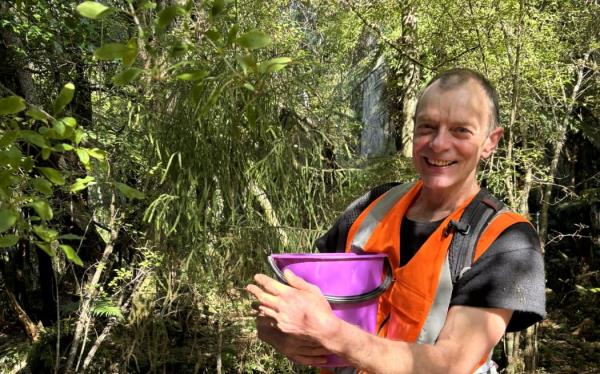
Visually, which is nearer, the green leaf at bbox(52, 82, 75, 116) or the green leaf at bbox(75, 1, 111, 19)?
the green leaf at bbox(75, 1, 111, 19)

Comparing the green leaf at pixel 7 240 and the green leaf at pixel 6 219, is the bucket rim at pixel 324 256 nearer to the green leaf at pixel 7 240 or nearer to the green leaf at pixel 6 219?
the green leaf at pixel 6 219

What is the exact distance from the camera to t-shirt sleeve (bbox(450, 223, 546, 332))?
1046 millimetres

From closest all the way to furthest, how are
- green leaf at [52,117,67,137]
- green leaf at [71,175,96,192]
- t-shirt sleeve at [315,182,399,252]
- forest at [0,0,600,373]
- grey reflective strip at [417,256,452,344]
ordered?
grey reflective strip at [417,256,452,344] < green leaf at [52,117,67,137] < t-shirt sleeve at [315,182,399,252] < green leaf at [71,175,96,192] < forest at [0,0,600,373]

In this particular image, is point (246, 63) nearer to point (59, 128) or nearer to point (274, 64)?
point (274, 64)

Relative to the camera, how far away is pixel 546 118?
475 centimetres

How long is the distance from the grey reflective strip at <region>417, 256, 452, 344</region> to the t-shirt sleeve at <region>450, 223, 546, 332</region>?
0.02 meters

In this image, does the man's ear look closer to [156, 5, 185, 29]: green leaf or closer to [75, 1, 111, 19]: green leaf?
[156, 5, 185, 29]: green leaf

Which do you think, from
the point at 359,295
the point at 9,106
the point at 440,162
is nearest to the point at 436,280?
the point at 359,295

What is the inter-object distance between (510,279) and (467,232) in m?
0.13

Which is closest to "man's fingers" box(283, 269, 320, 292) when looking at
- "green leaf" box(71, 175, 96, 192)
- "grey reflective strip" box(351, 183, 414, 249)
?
"grey reflective strip" box(351, 183, 414, 249)

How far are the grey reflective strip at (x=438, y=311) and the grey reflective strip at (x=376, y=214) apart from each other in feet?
0.82

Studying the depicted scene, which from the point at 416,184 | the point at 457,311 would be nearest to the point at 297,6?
the point at 416,184

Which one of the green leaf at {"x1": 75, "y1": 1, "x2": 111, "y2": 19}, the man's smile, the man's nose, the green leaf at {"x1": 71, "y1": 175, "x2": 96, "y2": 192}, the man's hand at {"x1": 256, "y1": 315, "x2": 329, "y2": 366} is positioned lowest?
the man's hand at {"x1": 256, "y1": 315, "x2": 329, "y2": 366}

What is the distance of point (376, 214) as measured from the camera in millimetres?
1362
